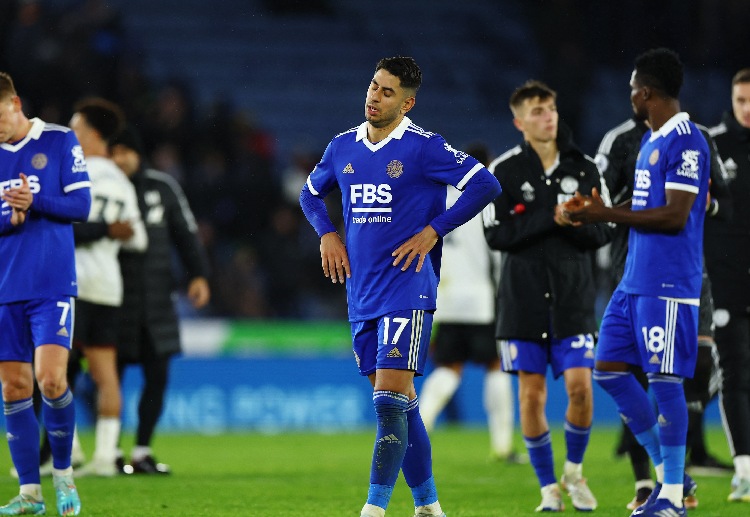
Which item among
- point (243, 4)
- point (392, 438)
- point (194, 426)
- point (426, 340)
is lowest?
point (194, 426)

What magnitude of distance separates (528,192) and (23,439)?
10.4 feet

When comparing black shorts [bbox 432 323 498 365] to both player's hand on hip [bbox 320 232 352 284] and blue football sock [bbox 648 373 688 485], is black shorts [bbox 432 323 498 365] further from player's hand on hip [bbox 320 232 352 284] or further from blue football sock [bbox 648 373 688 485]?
player's hand on hip [bbox 320 232 352 284]

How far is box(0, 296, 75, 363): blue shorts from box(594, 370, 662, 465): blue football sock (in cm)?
285

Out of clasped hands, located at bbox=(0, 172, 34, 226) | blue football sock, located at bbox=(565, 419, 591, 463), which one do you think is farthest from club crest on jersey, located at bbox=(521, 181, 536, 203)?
clasped hands, located at bbox=(0, 172, 34, 226)

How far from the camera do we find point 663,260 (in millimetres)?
6723

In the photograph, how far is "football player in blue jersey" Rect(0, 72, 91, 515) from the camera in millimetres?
7148

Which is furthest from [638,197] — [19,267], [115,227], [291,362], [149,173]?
[291,362]

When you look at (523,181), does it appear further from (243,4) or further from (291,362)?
(243,4)

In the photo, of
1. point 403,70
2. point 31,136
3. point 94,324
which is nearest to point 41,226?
point 31,136

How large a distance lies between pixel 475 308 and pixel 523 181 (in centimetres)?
424

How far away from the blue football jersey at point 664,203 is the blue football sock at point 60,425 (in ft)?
10.1

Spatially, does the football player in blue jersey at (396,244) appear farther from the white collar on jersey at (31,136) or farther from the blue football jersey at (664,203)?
the white collar on jersey at (31,136)

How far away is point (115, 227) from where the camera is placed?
973 cm

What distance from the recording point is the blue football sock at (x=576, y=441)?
7.79 meters
